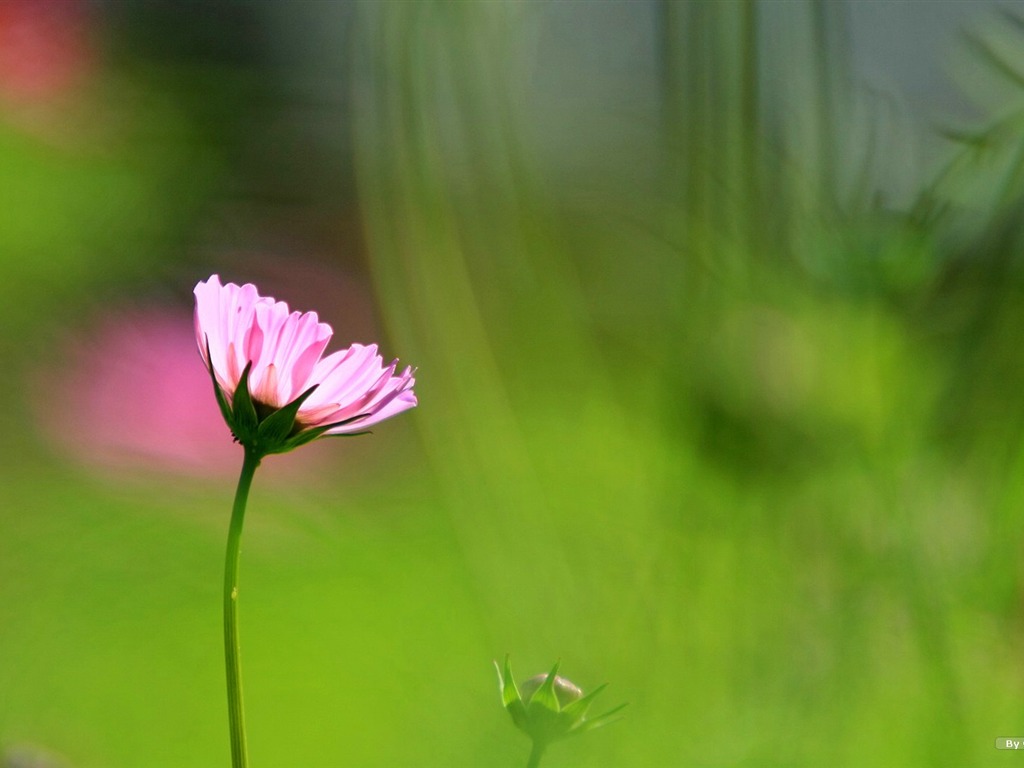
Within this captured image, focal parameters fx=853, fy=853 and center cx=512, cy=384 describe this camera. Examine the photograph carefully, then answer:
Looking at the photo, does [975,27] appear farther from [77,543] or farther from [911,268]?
[77,543]

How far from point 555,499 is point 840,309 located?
0.20m

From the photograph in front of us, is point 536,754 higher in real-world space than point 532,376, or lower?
lower

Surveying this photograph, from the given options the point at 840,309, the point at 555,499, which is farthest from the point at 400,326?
the point at 840,309

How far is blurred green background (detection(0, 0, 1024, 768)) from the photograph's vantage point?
0.38 metres

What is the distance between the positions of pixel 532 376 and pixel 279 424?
0.39 metres

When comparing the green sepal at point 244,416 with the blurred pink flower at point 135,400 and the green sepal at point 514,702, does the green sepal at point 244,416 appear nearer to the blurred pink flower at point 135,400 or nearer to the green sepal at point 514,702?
the green sepal at point 514,702

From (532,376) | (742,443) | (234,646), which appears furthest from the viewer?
(532,376)

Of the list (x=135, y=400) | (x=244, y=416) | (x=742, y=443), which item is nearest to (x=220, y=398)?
(x=244, y=416)

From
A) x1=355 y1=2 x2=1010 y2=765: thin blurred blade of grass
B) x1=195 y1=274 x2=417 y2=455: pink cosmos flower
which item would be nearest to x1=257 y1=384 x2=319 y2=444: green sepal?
x1=195 y1=274 x2=417 y2=455: pink cosmos flower

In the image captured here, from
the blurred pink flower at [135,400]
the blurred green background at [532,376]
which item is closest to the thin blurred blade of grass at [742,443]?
the blurred green background at [532,376]

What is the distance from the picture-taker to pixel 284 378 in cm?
18

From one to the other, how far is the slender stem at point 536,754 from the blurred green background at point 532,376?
18 cm

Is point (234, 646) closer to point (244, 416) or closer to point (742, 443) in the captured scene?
point (244, 416)

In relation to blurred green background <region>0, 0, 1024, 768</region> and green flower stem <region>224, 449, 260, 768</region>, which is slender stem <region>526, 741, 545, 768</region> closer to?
green flower stem <region>224, 449, 260, 768</region>
